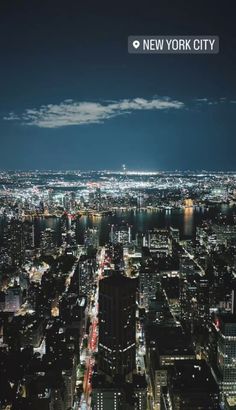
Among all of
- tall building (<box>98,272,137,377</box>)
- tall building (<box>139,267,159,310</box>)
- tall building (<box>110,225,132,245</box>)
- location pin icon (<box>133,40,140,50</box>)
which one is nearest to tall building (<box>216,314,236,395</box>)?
tall building (<box>98,272,137,377</box>)

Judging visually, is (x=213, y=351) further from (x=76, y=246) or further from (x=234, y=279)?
(x=76, y=246)

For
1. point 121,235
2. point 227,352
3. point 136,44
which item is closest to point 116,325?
point 227,352

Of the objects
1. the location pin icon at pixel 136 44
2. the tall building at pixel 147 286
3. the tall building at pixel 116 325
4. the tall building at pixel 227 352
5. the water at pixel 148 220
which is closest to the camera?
the location pin icon at pixel 136 44

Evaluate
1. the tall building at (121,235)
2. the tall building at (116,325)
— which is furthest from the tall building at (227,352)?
the tall building at (121,235)

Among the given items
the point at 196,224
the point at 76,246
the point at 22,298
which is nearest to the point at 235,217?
the point at 196,224

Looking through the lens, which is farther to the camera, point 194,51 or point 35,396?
point 35,396

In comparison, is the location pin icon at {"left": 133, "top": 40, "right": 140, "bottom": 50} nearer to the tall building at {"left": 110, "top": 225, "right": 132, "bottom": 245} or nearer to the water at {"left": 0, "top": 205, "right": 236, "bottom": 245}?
the tall building at {"left": 110, "top": 225, "right": 132, "bottom": 245}

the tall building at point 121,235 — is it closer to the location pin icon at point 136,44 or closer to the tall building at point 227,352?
the tall building at point 227,352

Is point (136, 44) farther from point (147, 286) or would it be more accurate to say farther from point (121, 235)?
point (121, 235)
